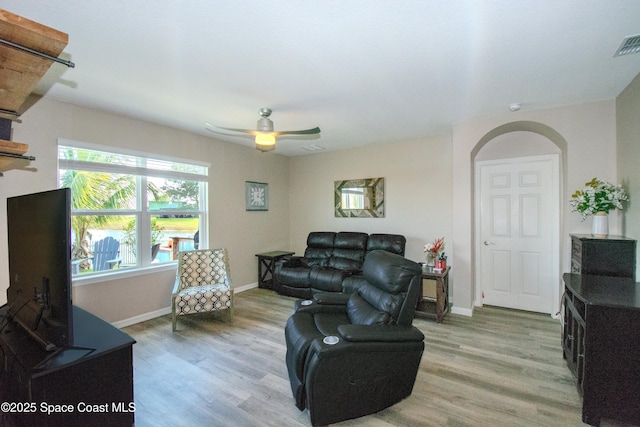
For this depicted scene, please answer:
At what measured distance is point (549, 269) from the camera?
387 cm

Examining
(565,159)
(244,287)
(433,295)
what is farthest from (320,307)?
(565,159)

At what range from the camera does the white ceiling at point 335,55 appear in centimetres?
170

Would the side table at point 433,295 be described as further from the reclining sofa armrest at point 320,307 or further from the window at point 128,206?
the window at point 128,206

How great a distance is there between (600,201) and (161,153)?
5054 mm

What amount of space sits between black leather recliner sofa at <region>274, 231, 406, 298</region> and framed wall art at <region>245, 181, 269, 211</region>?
1143 millimetres

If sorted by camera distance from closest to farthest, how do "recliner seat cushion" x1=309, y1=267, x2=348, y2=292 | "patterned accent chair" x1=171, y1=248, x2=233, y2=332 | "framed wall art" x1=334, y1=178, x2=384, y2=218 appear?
1. "patterned accent chair" x1=171, y1=248, x2=233, y2=332
2. "recliner seat cushion" x1=309, y1=267, x2=348, y2=292
3. "framed wall art" x1=334, y1=178, x2=384, y2=218

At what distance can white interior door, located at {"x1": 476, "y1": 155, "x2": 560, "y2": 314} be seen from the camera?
3.85 meters

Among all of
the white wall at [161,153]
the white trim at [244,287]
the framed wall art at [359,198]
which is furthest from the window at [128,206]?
the framed wall art at [359,198]

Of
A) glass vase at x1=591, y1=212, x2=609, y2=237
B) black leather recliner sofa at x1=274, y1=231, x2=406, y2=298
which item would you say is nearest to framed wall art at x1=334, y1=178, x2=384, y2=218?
black leather recliner sofa at x1=274, y1=231, x2=406, y2=298

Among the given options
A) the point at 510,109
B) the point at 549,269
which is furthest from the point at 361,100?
the point at 549,269

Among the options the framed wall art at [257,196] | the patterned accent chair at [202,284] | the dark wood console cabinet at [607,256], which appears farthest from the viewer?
the framed wall art at [257,196]

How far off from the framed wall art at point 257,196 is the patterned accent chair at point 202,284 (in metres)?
1.27

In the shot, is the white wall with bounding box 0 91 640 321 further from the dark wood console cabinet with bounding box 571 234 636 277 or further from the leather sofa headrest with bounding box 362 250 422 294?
the leather sofa headrest with bounding box 362 250 422 294

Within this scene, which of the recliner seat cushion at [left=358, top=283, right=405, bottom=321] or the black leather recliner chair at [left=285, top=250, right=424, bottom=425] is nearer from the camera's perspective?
the black leather recliner chair at [left=285, top=250, right=424, bottom=425]
